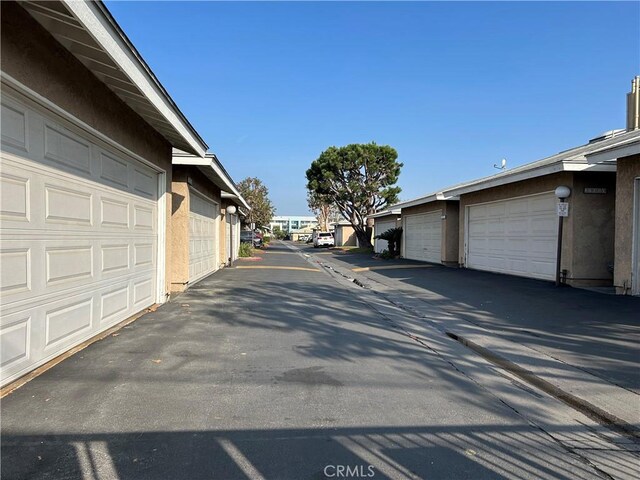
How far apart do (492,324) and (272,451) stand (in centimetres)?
549

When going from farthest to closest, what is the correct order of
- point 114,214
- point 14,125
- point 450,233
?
point 450,233 < point 114,214 < point 14,125

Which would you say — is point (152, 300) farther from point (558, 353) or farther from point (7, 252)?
point (558, 353)

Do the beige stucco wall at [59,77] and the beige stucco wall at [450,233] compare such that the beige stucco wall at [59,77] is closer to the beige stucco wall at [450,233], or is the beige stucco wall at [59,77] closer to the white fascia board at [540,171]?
the white fascia board at [540,171]

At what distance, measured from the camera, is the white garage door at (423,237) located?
68.6ft

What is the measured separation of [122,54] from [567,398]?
5970mm

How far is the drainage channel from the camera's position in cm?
374

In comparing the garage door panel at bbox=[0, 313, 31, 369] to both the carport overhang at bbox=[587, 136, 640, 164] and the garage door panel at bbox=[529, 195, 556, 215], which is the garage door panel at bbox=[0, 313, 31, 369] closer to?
the carport overhang at bbox=[587, 136, 640, 164]

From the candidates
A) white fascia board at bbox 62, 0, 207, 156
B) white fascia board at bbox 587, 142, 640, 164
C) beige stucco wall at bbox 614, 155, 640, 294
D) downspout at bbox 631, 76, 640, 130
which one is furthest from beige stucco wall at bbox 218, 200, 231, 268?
downspout at bbox 631, 76, 640, 130

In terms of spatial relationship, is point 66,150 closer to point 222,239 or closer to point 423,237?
point 222,239

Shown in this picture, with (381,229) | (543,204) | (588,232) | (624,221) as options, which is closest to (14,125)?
(624,221)

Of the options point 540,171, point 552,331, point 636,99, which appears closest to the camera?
point 552,331

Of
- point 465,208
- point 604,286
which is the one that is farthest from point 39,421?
point 465,208

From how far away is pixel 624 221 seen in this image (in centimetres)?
988

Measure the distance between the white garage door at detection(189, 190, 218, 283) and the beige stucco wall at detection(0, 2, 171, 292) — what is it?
531cm
